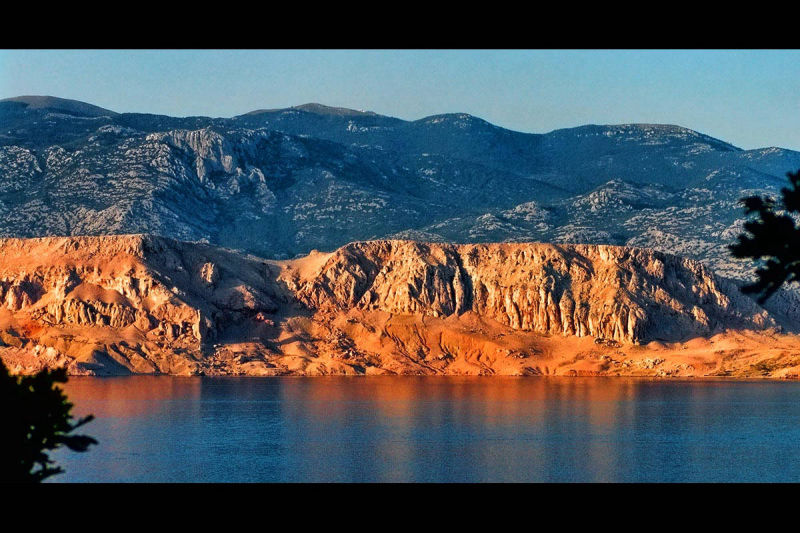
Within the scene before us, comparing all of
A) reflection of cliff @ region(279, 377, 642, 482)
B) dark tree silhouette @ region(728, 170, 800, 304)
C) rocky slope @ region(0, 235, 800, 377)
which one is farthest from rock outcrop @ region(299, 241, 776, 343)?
dark tree silhouette @ region(728, 170, 800, 304)

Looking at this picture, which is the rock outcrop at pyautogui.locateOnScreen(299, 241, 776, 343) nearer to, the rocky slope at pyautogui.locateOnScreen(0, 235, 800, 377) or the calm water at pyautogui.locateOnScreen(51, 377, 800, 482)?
the rocky slope at pyautogui.locateOnScreen(0, 235, 800, 377)

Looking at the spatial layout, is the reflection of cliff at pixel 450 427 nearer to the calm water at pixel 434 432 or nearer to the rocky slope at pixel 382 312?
the calm water at pixel 434 432

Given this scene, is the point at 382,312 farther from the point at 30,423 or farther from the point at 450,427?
the point at 30,423

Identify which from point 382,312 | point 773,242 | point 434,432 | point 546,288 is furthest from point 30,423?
point 546,288

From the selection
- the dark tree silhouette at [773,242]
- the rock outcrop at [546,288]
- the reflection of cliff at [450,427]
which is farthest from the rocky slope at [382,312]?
the dark tree silhouette at [773,242]

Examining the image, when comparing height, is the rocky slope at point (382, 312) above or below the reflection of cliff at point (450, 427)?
above
